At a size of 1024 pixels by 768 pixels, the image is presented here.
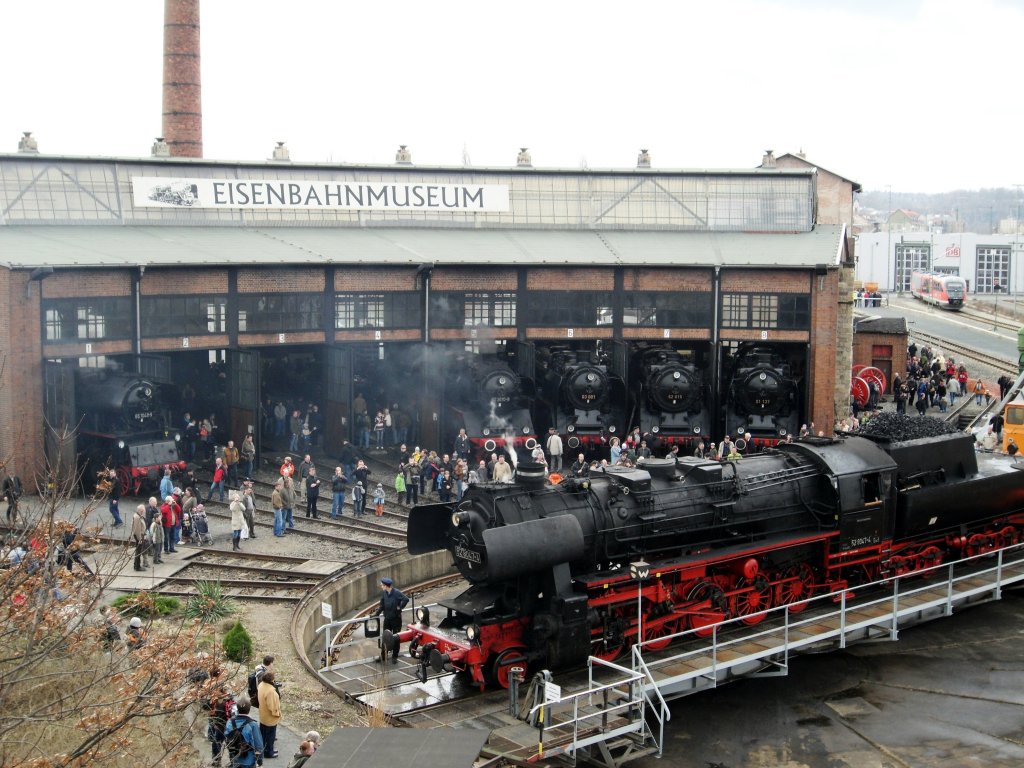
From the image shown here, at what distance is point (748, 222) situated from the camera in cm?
3600

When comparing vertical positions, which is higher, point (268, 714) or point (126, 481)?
point (126, 481)

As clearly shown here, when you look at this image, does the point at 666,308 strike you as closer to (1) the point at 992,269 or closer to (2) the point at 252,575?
(2) the point at 252,575

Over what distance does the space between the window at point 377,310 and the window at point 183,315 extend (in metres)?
3.16

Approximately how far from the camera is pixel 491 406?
30219 mm

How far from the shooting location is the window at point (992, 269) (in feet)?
265

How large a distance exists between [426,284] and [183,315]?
6607 mm

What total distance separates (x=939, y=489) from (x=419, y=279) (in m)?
15.8

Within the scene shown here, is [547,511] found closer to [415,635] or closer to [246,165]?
[415,635]

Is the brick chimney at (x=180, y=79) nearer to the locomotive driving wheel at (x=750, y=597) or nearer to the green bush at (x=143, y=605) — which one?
the green bush at (x=143, y=605)

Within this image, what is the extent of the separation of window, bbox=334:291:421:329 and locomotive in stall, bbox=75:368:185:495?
523 centimetres

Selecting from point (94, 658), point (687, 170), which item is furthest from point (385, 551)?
point (687, 170)

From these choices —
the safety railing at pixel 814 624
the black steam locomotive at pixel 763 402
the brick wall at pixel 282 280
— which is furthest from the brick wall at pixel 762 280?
the safety railing at pixel 814 624

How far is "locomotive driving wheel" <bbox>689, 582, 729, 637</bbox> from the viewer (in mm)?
17078

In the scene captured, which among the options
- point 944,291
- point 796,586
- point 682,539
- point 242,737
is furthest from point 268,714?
point 944,291
